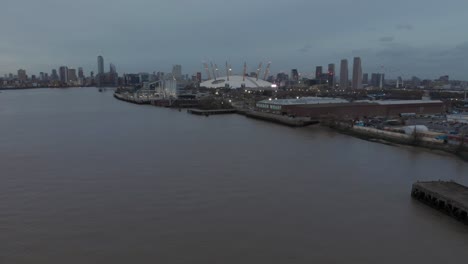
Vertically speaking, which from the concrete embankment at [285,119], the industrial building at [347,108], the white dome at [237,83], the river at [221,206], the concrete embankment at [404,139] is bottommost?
the river at [221,206]

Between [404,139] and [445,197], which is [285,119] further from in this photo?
[445,197]

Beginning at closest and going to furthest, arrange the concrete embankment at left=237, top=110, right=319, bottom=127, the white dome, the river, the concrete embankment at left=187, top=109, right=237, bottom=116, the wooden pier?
the river
the wooden pier
the concrete embankment at left=237, top=110, right=319, bottom=127
the concrete embankment at left=187, top=109, right=237, bottom=116
the white dome

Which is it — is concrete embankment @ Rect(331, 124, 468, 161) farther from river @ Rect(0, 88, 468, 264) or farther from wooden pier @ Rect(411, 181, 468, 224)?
wooden pier @ Rect(411, 181, 468, 224)

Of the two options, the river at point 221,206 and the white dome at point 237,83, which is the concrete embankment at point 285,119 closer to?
the river at point 221,206

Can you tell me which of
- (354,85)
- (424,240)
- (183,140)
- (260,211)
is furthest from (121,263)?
(354,85)

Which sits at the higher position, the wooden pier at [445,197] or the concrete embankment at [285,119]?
the concrete embankment at [285,119]

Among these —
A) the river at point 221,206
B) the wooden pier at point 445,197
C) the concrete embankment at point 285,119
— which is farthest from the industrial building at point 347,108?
the wooden pier at point 445,197

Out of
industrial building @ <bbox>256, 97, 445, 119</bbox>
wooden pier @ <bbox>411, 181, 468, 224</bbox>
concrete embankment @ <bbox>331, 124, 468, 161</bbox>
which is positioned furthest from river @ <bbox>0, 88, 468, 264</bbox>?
industrial building @ <bbox>256, 97, 445, 119</bbox>

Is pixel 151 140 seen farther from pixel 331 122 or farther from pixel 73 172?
pixel 331 122
